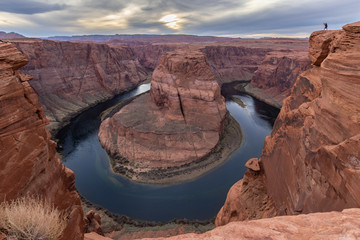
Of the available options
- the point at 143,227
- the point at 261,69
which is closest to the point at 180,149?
the point at 143,227

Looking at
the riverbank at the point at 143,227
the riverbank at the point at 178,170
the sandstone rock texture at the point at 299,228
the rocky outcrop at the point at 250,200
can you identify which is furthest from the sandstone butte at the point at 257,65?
the sandstone rock texture at the point at 299,228

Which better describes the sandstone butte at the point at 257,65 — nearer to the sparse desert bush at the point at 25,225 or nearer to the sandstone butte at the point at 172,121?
the sandstone butte at the point at 172,121

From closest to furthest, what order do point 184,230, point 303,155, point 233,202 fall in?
1. point 303,155
2. point 233,202
3. point 184,230

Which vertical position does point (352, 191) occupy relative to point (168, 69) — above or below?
below

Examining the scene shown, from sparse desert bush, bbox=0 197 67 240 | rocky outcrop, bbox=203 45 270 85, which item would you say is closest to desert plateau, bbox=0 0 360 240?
sparse desert bush, bbox=0 197 67 240

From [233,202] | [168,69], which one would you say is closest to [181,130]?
[168,69]

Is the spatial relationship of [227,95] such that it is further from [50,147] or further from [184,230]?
[50,147]
